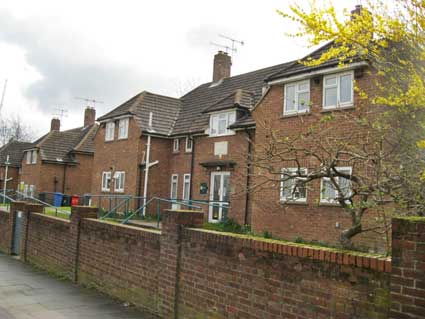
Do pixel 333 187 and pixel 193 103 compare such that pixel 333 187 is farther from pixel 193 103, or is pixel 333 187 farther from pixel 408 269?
pixel 193 103

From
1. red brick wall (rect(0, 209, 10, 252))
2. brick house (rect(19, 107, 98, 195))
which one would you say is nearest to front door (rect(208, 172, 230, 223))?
red brick wall (rect(0, 209, 10, 252))

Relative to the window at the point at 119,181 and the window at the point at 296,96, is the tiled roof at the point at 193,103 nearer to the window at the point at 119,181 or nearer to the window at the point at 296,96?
the window at the point at 119,181

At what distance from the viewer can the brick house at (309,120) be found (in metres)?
14.0

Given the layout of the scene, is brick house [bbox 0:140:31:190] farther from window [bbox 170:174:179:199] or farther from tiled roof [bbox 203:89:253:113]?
tiled roof [bbox 203:89:253:113]

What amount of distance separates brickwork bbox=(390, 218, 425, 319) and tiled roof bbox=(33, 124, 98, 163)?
36144mm

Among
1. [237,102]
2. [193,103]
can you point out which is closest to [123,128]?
[193,103]

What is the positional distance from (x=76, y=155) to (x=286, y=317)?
3547cm

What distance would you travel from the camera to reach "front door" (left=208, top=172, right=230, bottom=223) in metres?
20.9

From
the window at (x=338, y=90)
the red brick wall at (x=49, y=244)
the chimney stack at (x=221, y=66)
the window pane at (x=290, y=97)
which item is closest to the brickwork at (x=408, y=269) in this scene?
the red brick wall at (x=49, y=244)

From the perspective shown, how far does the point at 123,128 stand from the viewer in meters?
26.7

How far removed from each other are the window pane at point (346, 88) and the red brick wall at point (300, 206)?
29cm

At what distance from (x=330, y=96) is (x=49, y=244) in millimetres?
9593

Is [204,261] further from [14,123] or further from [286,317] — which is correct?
[14,123]

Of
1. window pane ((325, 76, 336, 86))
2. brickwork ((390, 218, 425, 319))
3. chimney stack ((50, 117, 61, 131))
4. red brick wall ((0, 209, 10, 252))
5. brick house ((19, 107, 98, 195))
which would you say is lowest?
red brick wall ((0, 209, 10, 252))
